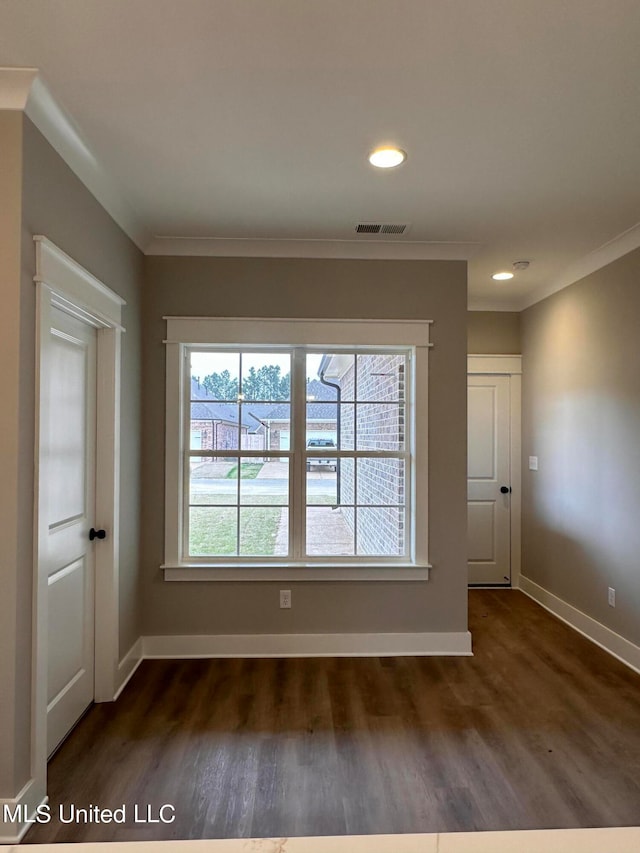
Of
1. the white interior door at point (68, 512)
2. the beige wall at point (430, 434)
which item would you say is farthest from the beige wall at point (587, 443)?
the white interior door at point (68, 512)

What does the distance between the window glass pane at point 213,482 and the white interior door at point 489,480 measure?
2404 millimetres

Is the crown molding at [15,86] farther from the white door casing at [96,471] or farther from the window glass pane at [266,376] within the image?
the window glass pane at [266,376]

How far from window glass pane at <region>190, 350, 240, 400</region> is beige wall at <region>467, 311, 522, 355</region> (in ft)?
7.89

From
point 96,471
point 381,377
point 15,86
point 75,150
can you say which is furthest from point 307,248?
point 96,471

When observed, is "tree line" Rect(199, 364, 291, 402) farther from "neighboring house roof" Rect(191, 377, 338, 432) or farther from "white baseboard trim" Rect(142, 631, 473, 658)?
"white baseboard trim" Rect(142, 631, 473, 658)

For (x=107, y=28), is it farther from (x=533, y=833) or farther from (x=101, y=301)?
(x=533, y=833)

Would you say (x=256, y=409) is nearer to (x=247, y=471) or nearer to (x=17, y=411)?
(x=247, y=471)

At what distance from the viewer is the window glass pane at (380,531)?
316cm

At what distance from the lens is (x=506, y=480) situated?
4.48m

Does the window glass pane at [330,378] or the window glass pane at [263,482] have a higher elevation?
the window glass pane at [330,378]

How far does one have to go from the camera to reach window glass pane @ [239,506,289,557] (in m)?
3.14

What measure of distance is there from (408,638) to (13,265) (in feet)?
9.53

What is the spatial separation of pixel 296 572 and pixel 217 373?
1.41 m

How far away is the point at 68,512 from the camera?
7.23 ft
